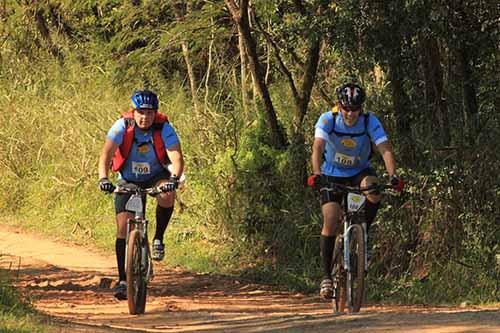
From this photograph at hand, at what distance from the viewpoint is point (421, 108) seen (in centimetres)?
1205

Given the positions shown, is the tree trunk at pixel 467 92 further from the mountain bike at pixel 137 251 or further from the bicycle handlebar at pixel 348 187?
the mountain bike at pixel 137 251

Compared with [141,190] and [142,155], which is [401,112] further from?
[141,190]

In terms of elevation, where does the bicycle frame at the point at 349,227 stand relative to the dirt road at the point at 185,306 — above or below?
above

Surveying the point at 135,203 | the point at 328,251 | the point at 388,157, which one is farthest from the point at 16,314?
the point at 388,157

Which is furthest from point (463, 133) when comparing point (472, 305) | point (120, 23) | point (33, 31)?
point (33, 31)

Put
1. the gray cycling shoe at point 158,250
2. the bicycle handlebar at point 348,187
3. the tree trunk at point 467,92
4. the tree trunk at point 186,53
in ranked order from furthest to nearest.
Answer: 1. the tree trunk at point 186,53
2. the tree trunk at point 467,92
3. the gray cycling shoe at point 158,250
4. the bicycle handlebar at point 348,187

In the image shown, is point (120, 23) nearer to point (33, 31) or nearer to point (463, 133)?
point (33, 31)

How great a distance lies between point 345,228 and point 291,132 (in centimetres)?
439

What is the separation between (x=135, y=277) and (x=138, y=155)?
1010 mm

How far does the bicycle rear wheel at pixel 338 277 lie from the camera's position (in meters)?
9.18

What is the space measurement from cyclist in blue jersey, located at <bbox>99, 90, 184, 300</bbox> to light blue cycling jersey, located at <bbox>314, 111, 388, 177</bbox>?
1.23m

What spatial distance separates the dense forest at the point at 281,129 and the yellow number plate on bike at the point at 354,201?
6.65 ft

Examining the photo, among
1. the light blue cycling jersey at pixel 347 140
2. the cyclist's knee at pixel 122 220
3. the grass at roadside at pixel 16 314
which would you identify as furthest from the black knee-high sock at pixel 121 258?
the light blue cycling jersey at pixel 347 140

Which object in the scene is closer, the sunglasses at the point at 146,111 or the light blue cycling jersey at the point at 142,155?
the sunglasses at the point at 146,111
